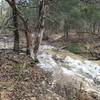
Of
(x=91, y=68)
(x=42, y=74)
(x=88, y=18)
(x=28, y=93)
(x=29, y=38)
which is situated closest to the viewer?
(x=28, y=93)

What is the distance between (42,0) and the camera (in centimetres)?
1200

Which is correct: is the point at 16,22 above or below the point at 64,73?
above

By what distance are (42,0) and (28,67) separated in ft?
12.2


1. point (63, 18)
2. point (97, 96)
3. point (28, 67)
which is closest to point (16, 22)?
point (28, 67)

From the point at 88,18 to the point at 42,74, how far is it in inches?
711

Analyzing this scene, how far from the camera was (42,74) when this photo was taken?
388 inches

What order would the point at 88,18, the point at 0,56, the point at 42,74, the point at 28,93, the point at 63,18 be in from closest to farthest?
the point at 28,93 < the point at 42,74 < the point at 0,56 < the point at 88,18 < the point at 63,18

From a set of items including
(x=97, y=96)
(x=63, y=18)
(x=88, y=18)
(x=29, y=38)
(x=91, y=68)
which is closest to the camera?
(x=97, y=96)

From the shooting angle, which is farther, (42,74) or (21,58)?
(21,58)

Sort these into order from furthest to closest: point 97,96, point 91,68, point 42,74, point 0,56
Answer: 1. point 91,68
2. point 0,56
3. point 42,74
4. point 97,96

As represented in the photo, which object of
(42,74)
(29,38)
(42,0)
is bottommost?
(42,74)

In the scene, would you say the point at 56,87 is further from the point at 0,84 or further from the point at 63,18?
the point at 63,18

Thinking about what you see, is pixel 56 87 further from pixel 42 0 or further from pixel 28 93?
pixel 42 0

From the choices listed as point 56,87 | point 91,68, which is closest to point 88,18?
point 91,68
